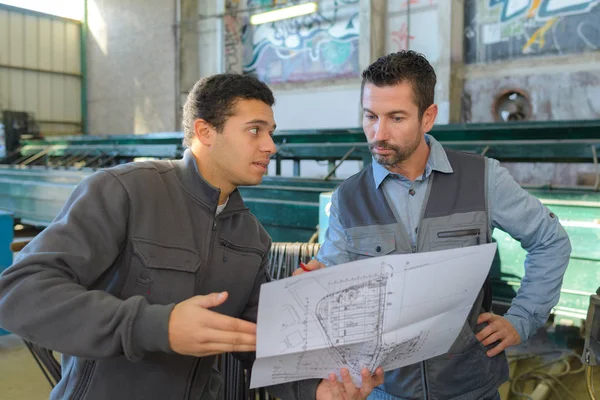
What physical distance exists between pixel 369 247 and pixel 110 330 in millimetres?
678

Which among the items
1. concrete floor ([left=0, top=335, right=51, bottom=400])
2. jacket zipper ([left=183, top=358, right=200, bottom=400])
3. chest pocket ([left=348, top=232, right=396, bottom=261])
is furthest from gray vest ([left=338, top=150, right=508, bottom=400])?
concrete floor ([left=0, top=335, right=51, bottom=400])

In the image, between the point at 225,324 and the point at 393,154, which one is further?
the point at 393,154

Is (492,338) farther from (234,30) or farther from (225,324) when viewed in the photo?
(234,30)

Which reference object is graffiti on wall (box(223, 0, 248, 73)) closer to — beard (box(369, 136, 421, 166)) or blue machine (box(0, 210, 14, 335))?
blue machine (box(0, 210, 14, 335))

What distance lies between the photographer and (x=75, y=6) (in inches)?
438

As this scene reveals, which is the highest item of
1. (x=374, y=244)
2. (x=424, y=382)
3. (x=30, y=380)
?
(x=374, y=244)

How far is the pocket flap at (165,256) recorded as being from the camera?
1034 mm

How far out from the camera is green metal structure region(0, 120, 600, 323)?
2.10m

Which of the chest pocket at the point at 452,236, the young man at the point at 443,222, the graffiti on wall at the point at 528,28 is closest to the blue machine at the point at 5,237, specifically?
the young man at the point at 443,222

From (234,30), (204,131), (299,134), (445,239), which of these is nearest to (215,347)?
(204,131)

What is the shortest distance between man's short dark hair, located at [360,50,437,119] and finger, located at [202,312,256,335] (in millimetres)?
719

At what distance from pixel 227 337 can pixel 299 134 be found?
3.48 metres

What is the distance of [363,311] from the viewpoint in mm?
874

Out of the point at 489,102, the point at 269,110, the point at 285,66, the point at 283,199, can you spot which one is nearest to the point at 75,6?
the point at 285,66
